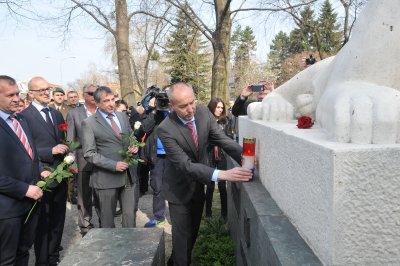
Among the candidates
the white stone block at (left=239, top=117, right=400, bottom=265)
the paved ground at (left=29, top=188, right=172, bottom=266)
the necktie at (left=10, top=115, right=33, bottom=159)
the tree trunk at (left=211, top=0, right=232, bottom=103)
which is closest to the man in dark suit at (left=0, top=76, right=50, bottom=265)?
the necktie at (left=10, top=115, right=33, bottom=159)

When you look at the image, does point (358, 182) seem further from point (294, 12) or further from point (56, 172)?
point (294, 12)

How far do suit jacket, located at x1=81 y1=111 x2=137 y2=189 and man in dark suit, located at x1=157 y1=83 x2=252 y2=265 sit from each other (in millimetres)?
835

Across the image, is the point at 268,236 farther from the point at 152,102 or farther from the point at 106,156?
the point at 152,102

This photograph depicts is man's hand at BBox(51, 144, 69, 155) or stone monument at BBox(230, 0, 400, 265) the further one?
man's hand at BBox(51, 144, 69, 155)

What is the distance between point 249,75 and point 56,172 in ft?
112

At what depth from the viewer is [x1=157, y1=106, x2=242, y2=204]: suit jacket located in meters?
2.74

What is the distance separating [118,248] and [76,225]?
2.79 meters

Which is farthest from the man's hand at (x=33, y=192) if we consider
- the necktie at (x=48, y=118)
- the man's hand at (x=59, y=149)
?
the necktie at (x=48, y=118)

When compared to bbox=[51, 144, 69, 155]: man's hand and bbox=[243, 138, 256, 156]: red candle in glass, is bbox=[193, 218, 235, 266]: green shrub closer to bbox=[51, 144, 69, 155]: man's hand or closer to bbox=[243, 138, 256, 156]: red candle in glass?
bbox=[243, 138, 256, 156]: red candle in glass

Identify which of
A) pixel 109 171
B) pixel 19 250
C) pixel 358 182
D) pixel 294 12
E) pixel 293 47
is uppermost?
pixel 293 47

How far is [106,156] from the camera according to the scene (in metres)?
3.72

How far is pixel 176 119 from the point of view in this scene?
2.95 metres

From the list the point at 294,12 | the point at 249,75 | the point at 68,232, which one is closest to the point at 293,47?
the point at 249,75

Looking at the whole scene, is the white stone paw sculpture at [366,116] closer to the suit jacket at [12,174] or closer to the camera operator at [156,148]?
the suit jacket at [12,174]
